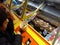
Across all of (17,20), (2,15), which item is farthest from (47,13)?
(2,15)

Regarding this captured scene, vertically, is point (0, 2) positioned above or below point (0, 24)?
below

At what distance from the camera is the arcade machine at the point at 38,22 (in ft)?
5.05

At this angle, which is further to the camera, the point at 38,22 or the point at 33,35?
the point at 38,22

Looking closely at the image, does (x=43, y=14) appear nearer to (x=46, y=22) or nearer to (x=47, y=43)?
(x=46, y=22)

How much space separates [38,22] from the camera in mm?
1826

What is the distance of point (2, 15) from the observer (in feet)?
3.80

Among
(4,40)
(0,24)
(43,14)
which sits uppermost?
(0,24)

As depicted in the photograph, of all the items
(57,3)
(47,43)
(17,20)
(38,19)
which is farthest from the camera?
(38,19)

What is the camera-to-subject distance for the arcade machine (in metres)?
1.54

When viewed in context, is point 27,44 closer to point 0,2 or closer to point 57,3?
point 57,3

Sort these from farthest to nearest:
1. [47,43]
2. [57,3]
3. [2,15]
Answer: [57,3] → [47,43] → [2,15]

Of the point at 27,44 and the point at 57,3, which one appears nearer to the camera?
the point at 27,44

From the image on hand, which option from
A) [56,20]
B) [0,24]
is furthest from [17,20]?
[0,24]

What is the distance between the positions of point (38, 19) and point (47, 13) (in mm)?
183
